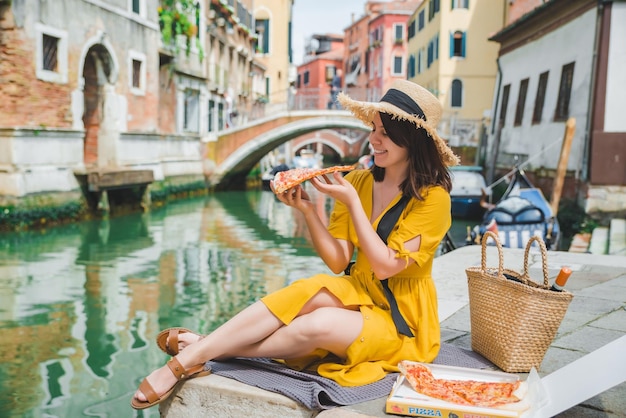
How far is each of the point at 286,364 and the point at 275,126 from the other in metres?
17.3

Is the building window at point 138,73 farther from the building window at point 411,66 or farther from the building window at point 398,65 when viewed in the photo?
the building window at point 398,65

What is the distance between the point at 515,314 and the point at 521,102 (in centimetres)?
1197

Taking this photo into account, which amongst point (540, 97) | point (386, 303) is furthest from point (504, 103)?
point (386, 303)

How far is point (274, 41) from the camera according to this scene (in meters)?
30.5

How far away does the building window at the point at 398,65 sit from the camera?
35688mm

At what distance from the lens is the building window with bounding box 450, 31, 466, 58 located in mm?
22942

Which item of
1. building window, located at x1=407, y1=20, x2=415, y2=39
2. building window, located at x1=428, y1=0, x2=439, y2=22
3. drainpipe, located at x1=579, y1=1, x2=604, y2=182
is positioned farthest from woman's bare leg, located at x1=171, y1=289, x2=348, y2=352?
building window, located at x1=407, y1=20, x2=415, y2=39

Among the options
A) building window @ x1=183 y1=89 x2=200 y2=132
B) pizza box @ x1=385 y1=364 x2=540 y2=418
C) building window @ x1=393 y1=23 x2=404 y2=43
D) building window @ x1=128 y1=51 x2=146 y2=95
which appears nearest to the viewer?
pizza box @ x1=385 y1=364 x2=540 y2=418

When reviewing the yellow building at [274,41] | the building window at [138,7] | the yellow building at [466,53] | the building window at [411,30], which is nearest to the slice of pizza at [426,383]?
the building window at [138,7]

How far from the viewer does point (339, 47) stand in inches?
2149

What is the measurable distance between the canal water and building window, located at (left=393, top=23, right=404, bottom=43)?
25.0m

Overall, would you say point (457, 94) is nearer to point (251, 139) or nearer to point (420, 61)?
point (420, 61)

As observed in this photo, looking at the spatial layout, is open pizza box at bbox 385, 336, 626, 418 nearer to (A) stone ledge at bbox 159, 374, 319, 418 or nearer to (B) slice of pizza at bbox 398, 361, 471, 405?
(B) slice of pizza at bbox 398, 361, 471, 405

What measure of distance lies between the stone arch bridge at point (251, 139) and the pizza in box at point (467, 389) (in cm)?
1640
